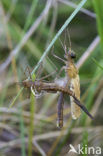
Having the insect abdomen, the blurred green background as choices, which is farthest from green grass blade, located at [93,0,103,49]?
the insect abdomen

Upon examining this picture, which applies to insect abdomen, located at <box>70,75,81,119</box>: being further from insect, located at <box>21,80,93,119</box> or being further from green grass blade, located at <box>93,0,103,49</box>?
green grass blade, located at <box>93,0,103,49</box>

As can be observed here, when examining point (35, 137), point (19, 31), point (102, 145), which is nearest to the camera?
point (102, 145)

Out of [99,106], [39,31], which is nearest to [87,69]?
[99,106]

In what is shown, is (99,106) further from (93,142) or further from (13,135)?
(13,135)

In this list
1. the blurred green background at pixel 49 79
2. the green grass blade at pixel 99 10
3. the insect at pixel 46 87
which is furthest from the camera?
the blurred green background at pixel 49 79

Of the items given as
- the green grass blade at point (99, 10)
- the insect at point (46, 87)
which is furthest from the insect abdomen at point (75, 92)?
the green grass blade at point (99, 10)

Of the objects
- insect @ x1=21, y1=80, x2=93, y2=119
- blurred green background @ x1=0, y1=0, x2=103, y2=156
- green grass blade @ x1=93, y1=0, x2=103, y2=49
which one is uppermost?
green grass blade @ x1=93, y1=0, x2=103, y2=49

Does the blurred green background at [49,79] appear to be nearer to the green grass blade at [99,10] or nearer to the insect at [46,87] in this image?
the green grass blade at [99,10]

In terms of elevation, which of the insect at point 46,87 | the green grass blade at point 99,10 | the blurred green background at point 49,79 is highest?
the green grass blade at point 99,10
